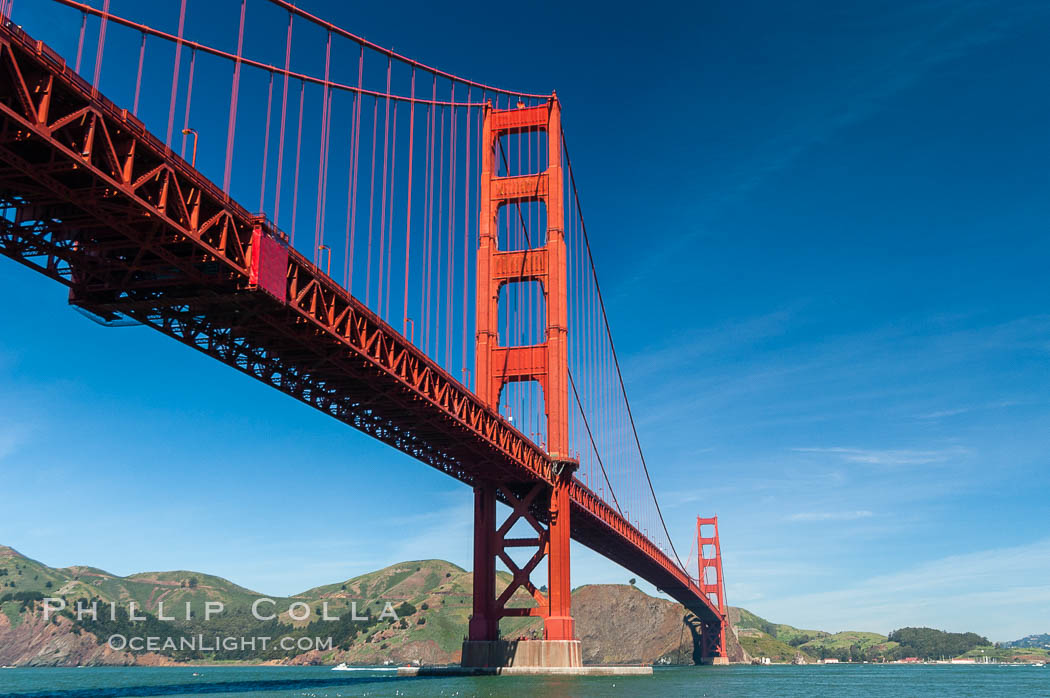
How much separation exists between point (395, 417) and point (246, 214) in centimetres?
1728

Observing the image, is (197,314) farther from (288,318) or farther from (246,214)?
(246,214)

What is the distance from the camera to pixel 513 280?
6038 centimetres

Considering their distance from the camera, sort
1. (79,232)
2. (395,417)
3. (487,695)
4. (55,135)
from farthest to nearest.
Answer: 1. (395,417)
2. (487,695)
3. (79,232)
4. (55,135)

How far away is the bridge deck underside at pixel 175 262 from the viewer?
62.2 feet

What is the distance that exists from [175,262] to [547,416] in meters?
35.8

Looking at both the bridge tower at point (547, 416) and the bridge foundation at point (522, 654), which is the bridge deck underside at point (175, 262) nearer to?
the bridge tower at point (547, 416)

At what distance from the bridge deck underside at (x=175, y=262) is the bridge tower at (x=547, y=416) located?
37.5 feet

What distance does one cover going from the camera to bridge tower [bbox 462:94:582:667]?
55344mm

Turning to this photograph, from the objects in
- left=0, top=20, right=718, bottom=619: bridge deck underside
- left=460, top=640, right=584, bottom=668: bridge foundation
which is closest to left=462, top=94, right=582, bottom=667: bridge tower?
left=460, top=640, right=584, bottom=668: bridge foundation

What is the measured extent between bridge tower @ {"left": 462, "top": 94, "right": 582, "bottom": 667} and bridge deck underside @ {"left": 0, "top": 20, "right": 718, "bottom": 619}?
1144 cm

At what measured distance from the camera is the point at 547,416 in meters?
58.1

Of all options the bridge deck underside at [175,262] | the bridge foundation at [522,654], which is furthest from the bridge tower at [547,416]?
the bridge deck underside at [175,262]

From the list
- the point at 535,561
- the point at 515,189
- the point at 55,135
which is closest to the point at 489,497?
the point at 535,561

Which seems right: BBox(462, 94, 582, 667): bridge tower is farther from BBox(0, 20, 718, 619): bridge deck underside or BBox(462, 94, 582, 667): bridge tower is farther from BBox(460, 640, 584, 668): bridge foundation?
BBox(0, 20, 718, 619): bridge deck underside
